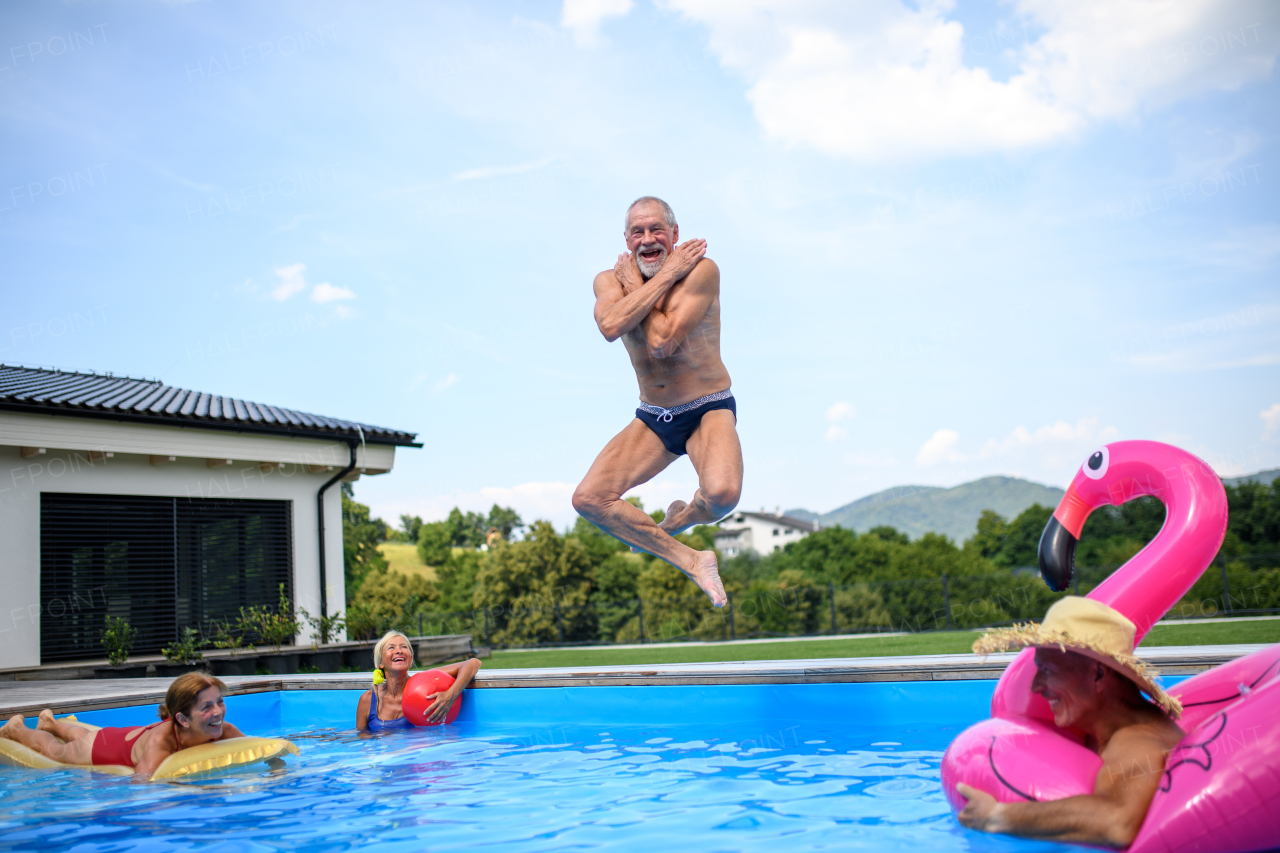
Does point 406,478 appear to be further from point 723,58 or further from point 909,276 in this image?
point 909,276

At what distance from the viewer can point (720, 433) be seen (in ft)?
14.0

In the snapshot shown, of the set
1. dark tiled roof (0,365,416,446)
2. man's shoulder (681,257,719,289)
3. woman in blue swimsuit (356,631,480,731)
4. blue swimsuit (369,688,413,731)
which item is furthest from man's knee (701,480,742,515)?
dark tiled roof (0,365,416,446)

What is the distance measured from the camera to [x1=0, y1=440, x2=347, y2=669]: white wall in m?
10.5

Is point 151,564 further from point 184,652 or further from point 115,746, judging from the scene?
point 115,746

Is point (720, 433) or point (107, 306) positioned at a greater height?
point (107, 306)

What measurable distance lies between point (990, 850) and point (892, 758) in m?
1.87

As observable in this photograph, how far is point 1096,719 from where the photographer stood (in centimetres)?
287

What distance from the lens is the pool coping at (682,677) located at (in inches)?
215

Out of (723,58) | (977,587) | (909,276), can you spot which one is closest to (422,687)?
(723,58)

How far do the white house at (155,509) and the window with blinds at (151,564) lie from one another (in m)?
0.02

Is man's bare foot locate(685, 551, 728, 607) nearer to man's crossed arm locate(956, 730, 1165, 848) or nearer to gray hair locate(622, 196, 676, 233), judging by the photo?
man's crossed arm locate(956, 730, 1165, 848)

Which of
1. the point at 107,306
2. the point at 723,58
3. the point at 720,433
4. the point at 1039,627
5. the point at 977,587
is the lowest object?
the point at 977,587

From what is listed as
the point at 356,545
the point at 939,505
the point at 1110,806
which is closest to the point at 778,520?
the point at 939,505

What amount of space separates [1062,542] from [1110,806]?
95cm
